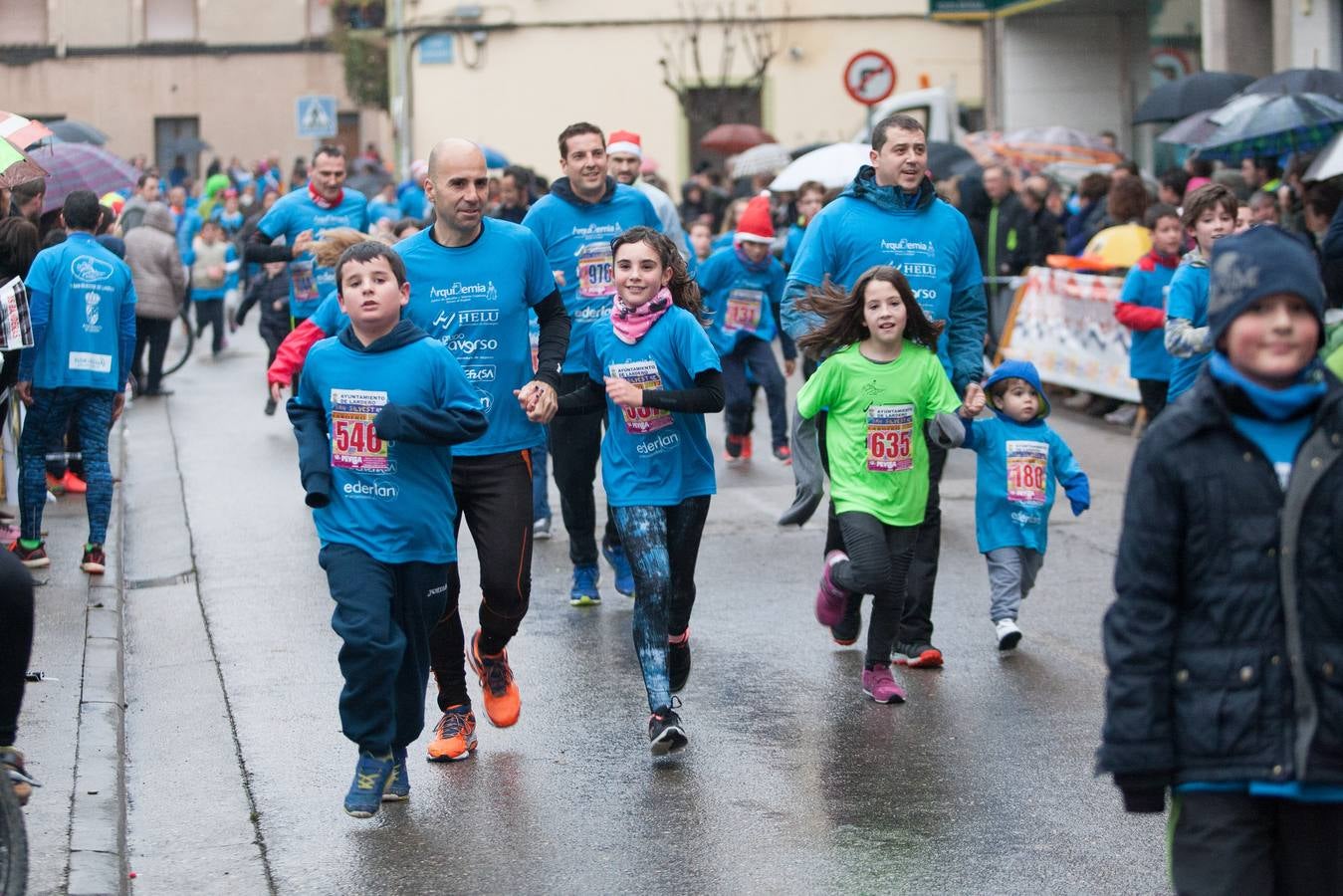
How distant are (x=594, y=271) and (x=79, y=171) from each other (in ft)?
17.7

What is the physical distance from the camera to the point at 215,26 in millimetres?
55031

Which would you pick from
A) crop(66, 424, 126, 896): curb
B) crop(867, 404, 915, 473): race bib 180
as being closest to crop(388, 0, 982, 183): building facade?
crop(66, 424, 126, 896): curb

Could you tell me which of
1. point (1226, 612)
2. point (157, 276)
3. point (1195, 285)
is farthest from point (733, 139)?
point (1226, 612)

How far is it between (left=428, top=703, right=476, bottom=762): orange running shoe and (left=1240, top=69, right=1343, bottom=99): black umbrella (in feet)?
35.3

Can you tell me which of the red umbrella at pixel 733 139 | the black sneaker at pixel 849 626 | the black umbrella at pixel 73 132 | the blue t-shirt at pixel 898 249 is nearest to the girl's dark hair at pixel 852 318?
the blue t-shirt at pixel 898 249

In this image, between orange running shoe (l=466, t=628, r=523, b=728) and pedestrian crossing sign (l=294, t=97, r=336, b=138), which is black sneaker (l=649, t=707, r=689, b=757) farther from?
pedestrian crossing sign (l=294, t=97, r=336, b=138)

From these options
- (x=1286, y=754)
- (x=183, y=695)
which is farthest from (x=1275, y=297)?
(x=183, y=695)

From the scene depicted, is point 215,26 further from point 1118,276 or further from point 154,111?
point 1118,276

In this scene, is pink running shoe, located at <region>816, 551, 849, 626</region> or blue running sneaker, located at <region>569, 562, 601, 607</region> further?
blue running sneaker, located at <region>569, 562, 601, 607</region>

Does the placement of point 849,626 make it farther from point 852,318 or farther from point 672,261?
point 672,261

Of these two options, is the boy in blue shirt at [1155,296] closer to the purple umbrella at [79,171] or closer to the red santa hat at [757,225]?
the red santa hat at [757,225]

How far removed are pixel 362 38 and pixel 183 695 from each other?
37.2 meters

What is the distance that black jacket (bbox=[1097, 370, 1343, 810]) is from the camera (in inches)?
149

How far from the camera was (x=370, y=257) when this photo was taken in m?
6.07
